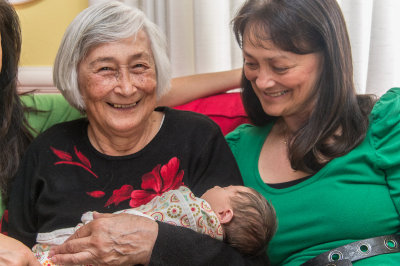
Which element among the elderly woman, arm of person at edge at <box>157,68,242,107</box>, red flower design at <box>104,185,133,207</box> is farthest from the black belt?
arm of person at edge at <box>157,68,242,107</box>

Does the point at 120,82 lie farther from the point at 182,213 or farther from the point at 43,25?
the point at 43,25

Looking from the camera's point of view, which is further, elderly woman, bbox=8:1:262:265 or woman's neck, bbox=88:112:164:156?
woman's neck, bbox=88:112:164:156

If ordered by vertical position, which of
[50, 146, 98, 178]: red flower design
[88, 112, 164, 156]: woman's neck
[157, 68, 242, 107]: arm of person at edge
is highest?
[157, 68, 242, 107]: arm of person at edge

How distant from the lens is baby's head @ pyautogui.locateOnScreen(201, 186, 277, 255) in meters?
1.55

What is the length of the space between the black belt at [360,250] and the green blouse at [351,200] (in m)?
0.02

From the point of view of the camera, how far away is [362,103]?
1.75m

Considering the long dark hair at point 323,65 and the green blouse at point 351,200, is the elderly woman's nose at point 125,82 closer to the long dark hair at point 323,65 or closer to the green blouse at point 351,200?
the long dark hair at point 323,65

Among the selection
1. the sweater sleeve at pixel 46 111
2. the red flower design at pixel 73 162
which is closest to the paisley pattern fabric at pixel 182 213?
the red flower design at pixel 73 162

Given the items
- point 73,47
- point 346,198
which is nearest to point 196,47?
point 73,47

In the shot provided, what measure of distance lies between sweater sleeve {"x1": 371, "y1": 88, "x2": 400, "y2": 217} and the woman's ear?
1.64 feet

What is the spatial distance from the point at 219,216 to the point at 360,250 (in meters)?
0.45

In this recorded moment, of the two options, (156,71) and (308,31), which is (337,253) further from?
(156,71)

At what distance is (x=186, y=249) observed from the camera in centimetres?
144

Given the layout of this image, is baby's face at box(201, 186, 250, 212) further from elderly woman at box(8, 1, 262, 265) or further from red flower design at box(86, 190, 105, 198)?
red flower design at box(86, 190, 105, 198)
